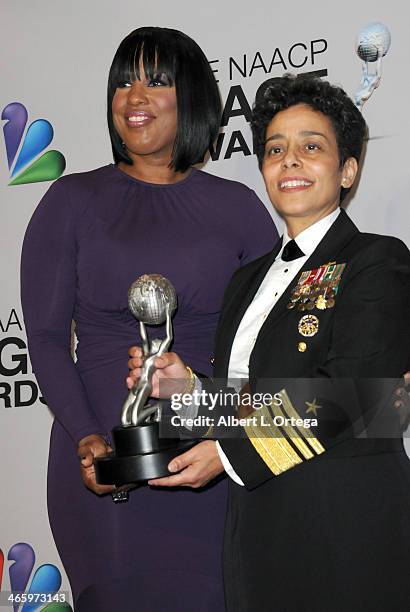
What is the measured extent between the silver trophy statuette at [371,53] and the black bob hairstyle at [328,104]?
2.37 ft

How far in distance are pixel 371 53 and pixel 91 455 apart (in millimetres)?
1368

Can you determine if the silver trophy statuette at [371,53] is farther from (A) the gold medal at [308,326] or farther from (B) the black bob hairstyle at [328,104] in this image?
(A) the gold medal at [308,326]

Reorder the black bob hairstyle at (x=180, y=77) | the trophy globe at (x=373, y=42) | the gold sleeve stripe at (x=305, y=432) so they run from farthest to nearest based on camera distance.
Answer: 1. the trophy globe at (x=373, y=42)
2. the black bob hairstyle at (x=180, y=77)
3. the gold sleeve stripe at (x=305, y=432)

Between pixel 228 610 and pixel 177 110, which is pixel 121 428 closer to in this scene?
pixel 228 610

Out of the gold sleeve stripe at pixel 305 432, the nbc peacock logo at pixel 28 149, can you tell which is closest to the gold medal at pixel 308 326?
the gold sleeve stripe at pixel 305 432

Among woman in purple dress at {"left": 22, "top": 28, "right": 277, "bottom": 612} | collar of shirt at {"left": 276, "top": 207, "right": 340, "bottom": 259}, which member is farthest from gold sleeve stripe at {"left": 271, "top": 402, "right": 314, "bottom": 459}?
woman in purple dress at {"left": 22, "top": 28, "right": 277, "bottom": 612}

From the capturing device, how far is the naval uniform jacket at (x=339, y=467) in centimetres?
159

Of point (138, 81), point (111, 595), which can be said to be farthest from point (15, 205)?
point (111, 595)

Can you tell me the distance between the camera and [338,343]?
5.28 ft

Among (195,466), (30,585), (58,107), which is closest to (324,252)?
(195,466)

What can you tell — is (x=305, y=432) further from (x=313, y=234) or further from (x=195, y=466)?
(x=313, y=234)

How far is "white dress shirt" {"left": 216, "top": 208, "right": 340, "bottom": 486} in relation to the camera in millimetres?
1830

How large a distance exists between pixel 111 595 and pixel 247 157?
4.50 feet

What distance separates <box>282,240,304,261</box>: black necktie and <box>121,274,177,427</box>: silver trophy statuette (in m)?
0.24
